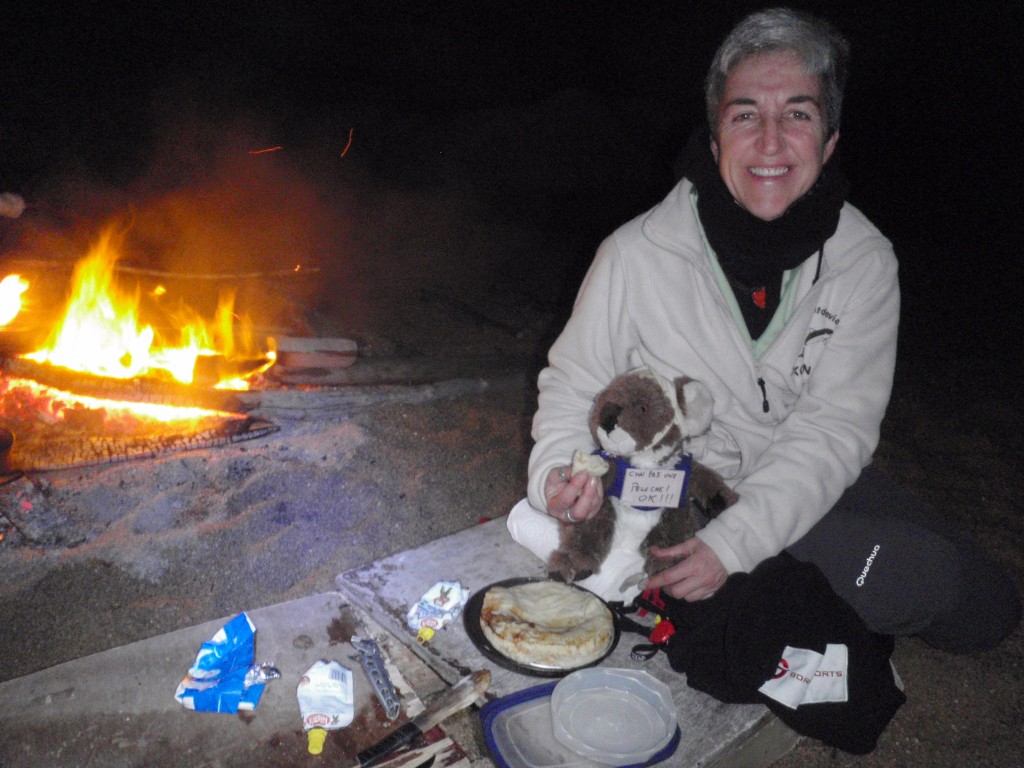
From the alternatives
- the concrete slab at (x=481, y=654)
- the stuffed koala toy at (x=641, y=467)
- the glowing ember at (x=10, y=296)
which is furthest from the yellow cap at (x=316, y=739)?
the glowing ember at (x=10, y=296)

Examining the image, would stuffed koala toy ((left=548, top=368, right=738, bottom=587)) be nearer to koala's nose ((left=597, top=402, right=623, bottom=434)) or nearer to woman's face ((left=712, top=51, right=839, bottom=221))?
koala's nose ((left=597, top=402, right=623, bottom=434))

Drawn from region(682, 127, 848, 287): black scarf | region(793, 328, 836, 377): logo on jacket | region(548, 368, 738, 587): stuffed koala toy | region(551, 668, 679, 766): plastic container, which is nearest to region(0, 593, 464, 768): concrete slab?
region(551, 668, 679, 766): plastic container

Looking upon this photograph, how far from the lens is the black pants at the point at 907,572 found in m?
2.11

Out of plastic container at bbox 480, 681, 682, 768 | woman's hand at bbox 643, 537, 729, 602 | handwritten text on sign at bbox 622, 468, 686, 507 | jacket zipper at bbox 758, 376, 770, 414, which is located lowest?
plastic container at bbox 480, 681, 682, 768

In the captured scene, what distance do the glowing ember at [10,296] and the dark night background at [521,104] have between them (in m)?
1.73

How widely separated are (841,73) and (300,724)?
2.42 metres

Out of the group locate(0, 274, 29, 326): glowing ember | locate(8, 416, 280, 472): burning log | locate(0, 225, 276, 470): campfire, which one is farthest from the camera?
locate(0, 274, 29, 326): glowing ember

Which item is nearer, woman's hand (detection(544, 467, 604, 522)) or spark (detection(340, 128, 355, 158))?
woman's hand (detection(544, 467, 604, 522))

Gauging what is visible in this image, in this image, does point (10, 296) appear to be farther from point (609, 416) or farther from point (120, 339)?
point (609, 416)

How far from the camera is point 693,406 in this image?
73.2 inches

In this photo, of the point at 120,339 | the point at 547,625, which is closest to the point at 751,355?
the point at 547,625

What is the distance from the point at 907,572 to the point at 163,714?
2.17 metres

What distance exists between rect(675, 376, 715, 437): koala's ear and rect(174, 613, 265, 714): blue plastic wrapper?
1.38 metres

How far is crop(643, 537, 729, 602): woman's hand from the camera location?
6.23 feet
